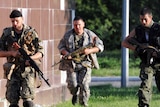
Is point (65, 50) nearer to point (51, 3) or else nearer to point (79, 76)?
point (79, 76)

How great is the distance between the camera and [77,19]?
45.7 ft

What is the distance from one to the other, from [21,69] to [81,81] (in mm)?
2634

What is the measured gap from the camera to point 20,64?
11.8 meters

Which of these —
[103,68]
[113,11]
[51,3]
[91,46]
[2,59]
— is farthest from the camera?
[113,11]

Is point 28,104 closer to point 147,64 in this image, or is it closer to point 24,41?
point 24,41

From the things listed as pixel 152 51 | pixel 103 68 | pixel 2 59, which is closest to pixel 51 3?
pixel 2 59

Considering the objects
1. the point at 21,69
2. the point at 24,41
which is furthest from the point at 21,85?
the point at 24,41

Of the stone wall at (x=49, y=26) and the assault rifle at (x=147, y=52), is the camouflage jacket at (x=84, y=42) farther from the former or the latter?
the assault rifle at (x=147, y=52)

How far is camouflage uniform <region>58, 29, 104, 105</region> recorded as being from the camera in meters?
14.1

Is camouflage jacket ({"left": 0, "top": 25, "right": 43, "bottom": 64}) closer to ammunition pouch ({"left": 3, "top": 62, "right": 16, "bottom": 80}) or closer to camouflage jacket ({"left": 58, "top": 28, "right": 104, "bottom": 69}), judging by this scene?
ammunition pouch ({"left": 3, "top": 62, "right": 16, "bottom": 80})

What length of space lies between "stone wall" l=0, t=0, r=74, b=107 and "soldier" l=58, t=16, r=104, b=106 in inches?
31.2

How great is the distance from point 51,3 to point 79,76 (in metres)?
2.13

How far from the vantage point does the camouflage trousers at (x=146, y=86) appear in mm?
12469

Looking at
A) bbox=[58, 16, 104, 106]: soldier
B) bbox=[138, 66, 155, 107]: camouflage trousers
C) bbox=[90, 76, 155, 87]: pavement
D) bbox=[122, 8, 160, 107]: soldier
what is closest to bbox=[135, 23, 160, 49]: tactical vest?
bbox=[122, 8, 160, 107]: soldier
